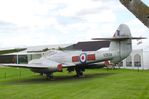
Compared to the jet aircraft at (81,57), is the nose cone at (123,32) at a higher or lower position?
higher

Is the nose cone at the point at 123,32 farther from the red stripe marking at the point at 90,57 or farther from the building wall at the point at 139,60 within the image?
the building wall at the point at 139,60

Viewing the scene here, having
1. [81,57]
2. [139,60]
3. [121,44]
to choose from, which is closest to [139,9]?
[81,57]

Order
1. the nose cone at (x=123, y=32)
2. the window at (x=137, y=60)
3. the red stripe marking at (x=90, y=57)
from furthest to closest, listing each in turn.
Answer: the window at (x=137, y=60) < the nose cone at (x=123, y=32) < the red stripe marking at (x=90, y=57)

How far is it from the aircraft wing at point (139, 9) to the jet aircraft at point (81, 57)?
1672cm

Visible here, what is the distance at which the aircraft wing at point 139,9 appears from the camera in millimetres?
4126

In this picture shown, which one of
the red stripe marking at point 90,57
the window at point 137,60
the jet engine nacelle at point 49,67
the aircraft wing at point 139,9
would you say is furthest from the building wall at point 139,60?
the aircraft wing at point 139,9

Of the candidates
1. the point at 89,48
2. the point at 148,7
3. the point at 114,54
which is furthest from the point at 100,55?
the point at 89,48

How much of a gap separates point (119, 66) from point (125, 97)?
82.4ft

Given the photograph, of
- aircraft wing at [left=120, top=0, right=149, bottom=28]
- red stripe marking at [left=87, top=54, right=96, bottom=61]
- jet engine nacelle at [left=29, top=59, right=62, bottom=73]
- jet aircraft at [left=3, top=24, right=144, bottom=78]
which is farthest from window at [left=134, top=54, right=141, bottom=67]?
aircraft wing at [left=120, top=0, right=149, bottom=28]

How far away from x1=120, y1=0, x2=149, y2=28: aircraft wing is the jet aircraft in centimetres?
1672

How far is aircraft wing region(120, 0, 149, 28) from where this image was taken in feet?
13.5

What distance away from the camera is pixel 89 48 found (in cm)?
5656

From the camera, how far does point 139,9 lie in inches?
163

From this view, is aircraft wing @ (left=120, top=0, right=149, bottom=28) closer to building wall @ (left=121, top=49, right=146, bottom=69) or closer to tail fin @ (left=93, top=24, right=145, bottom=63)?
tail fin @ (left=93, top=24, right=145, bottom=63)
